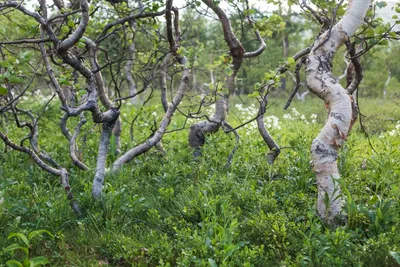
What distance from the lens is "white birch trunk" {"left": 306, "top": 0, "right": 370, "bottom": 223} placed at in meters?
3.99

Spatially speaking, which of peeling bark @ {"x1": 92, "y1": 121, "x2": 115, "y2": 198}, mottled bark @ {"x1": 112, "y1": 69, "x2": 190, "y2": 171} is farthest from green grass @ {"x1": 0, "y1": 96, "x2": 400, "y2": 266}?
mottled bark @ {"x1": 112, "y1": 69, "x2": 190, "y2": 171}

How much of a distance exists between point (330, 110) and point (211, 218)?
163 centimetres

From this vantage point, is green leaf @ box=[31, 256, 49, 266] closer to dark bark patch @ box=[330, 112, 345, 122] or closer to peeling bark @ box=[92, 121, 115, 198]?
peeling bark @ box=[92, 121, 115, 198]

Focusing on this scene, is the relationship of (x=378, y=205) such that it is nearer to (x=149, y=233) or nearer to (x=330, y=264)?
(x=330, y=264)

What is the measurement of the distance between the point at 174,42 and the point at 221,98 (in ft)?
3.73

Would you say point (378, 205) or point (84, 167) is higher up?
point (84, 167)

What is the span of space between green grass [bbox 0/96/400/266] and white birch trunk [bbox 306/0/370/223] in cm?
20

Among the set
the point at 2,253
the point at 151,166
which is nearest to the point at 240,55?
the point at 151,166

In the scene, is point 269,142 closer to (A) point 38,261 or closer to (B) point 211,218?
(B) point 211,218

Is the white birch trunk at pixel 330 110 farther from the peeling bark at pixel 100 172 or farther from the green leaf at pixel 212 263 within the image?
the peeling bark at pixel 100 172

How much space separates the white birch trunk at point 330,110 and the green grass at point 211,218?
0.67 feet

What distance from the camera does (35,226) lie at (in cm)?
434

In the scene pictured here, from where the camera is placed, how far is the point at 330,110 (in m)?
4.14

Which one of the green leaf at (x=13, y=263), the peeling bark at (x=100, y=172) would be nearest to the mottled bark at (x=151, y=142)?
the peeling bark at (x=100, y=172)
